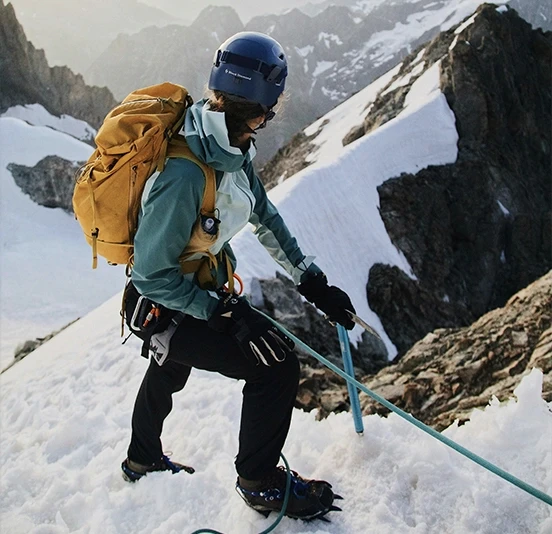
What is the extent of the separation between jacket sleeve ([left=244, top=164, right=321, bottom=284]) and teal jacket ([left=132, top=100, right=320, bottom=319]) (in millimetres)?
686

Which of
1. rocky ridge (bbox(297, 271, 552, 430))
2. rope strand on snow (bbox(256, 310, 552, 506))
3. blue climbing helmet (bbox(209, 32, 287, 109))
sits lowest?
rocky ridge (bbox(297, 271, 552, 430))

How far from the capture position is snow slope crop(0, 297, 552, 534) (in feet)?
10.4

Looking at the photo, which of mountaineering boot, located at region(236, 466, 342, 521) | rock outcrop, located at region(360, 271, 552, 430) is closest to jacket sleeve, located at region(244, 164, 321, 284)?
mountaineering boot, located at region(236, 466, 342, 521)

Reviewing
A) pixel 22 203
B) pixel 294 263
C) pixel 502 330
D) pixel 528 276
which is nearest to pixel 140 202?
pixel 294 263

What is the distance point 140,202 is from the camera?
279 cm

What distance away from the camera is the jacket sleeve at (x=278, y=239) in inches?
147

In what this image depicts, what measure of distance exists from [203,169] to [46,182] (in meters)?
23.9

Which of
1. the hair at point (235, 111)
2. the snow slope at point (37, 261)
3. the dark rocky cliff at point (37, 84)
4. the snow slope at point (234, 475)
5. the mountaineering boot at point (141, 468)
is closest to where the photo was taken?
the hair at point (235, 111)

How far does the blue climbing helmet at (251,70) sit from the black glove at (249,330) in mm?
1195

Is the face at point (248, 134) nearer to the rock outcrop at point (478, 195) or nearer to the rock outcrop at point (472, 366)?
Answer: the rock outcrop at point (472, 366)

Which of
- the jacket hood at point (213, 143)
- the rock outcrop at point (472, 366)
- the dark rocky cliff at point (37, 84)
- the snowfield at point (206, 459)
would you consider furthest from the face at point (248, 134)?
the dark rocky cliff at point (37, 84)

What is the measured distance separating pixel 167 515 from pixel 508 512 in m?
2.31

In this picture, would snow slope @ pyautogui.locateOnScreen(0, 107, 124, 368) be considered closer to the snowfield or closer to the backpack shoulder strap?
the snowfield

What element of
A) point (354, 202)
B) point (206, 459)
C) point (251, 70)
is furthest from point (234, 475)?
point (354, 202)
